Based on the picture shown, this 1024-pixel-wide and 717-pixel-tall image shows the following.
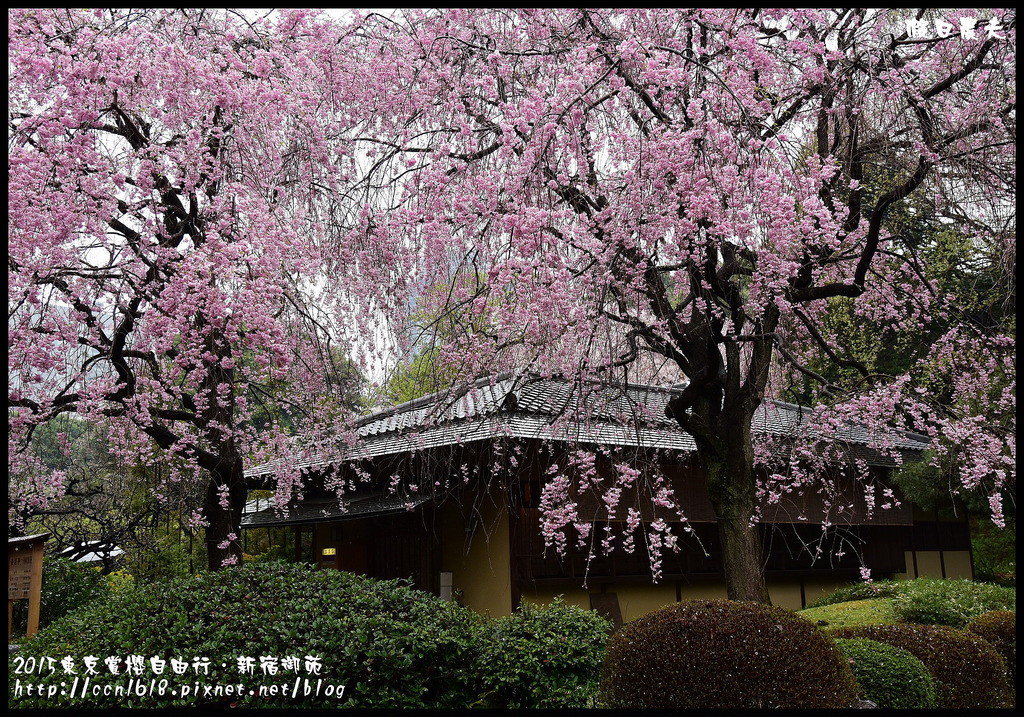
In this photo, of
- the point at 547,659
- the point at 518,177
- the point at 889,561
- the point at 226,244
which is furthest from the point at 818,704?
the point at 889,561

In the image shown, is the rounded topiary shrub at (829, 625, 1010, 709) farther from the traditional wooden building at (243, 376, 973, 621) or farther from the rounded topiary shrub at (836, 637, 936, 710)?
the traditional wooden building at (243, 376, 973, 621)

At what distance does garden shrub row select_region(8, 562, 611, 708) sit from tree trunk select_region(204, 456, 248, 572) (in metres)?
3.03

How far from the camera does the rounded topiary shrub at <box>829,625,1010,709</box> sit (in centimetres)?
552

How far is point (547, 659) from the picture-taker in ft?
18.3

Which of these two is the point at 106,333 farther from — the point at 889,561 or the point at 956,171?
the point at 889,561

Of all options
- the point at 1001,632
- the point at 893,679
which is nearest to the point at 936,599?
the point at 1001,632

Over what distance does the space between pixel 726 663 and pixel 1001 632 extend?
3.82 m

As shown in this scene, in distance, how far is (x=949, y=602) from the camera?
8594mm

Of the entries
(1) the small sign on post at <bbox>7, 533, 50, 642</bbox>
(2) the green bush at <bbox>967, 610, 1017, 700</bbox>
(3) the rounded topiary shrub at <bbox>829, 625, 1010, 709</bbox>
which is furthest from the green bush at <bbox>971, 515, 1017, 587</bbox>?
(1) the small sign on post at <bbox>7, 533, 50, 642</bbox>

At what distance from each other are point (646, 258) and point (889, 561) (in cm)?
1061

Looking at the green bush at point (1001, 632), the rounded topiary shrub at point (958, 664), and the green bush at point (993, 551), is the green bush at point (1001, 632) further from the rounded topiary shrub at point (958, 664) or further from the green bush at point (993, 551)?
the green bush at point (993, 551)

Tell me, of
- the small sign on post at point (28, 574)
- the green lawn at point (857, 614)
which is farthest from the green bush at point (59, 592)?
the green lawn at point (857, 614)

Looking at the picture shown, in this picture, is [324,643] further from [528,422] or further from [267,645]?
[528,422]

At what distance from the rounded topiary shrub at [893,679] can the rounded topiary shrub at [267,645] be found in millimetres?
2831
